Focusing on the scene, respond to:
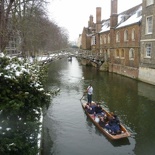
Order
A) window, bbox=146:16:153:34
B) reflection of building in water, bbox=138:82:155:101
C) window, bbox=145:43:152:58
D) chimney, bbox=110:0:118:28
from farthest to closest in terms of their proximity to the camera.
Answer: chimney, bbox=110:0:118:28, window, bbox=145:43:152:58, window, bbox=146:16:153:34, reflection of building in water, bbox=138:82:155:101

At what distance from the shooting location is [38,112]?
6711 millimetres

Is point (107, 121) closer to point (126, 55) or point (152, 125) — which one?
point (152, 125)

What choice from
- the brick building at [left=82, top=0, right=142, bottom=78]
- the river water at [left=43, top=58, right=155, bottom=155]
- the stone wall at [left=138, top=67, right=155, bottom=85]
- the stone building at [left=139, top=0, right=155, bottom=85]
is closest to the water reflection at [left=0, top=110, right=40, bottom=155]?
the river water at [left=43, top=58, right=155, bottom=155]

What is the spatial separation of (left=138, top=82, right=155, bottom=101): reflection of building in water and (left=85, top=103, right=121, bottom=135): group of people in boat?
6197mm

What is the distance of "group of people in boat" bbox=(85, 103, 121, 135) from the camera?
37.5 feet

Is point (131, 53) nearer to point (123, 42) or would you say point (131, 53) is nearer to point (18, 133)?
point (123, 42)

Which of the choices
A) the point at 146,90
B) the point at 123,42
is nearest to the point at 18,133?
the point at 146,90

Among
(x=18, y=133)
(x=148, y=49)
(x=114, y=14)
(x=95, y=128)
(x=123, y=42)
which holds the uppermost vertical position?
(x=114, y=14)

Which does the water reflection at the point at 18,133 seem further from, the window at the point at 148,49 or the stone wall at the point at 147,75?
the window at the point at 148,49

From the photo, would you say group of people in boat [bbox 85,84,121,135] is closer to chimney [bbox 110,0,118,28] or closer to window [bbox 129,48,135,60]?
window [bbox 129,48,135,60]

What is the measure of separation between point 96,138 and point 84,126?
1676 millimetres

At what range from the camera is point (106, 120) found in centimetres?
1272

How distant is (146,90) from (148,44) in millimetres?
5753

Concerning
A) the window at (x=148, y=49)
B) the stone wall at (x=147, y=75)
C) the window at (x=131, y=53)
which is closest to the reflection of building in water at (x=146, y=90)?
the stone wall at (x=147, y=75)
